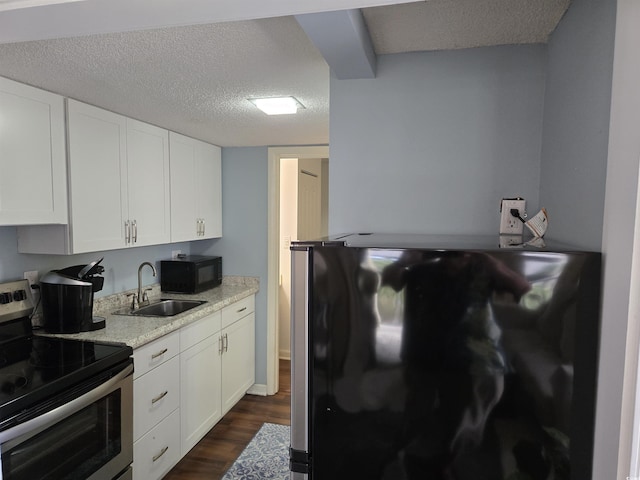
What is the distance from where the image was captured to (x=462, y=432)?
89 centimetres

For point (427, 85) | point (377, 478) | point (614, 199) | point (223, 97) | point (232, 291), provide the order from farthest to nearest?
point (232, 291), point (223, 97), point (427, 85), point (377, 478), point (614, 199)

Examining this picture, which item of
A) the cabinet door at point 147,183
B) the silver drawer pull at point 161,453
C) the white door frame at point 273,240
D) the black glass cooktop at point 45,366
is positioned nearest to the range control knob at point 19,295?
the black glass cooktop at point 45,366

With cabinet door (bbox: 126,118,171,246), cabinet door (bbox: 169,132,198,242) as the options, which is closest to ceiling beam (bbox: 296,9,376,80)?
cabinet door (bbox: 126,118,171,246)

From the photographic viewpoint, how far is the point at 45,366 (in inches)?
70.9

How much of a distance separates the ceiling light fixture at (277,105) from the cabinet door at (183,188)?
1037 mm

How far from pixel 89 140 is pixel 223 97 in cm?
79

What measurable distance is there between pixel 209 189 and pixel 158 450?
2026 mm

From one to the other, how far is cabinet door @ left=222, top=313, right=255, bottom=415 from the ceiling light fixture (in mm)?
1765

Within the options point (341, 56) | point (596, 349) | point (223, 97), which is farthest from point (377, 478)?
point (223, 97)

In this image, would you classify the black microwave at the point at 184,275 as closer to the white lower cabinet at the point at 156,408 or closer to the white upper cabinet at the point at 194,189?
the white upper cabinet at the point at 194,189

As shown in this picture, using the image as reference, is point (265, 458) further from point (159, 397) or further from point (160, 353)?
point (160, 353)

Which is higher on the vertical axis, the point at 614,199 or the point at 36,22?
the point at 36,22

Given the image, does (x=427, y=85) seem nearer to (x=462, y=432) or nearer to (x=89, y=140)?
(x=462, y=432)

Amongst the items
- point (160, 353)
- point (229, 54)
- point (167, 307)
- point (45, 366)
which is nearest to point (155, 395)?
point (160, 353)
